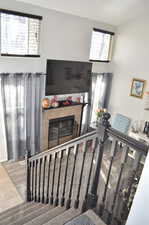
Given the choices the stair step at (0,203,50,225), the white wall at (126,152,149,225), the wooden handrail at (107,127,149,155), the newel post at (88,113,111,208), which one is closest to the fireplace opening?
the stair step at (0,203,50,225)

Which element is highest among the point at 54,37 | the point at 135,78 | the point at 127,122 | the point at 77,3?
the point at 77,3

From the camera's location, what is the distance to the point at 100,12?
3.98m

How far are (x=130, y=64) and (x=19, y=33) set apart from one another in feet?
9.22

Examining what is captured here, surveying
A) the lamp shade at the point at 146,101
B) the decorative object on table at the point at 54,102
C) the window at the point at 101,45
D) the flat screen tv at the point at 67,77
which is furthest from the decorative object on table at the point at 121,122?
the decorative object on table at the point at 54,102

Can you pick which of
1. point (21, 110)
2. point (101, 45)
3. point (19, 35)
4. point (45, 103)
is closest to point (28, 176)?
point (21, 110)

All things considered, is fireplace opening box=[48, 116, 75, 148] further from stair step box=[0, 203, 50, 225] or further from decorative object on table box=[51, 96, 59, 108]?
stair step box=[0, 203, 50, 225]

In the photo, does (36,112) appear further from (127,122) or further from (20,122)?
(127,122)

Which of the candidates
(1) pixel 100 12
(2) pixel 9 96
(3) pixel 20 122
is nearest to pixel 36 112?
(3) pixel 20 122

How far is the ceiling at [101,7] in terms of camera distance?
11.3 ft

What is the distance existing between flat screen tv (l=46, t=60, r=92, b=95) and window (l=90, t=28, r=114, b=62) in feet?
1.94

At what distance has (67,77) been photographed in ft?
13.9

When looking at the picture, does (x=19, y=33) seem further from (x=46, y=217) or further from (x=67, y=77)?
(x=46, y=217)

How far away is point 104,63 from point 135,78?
99 centimetres

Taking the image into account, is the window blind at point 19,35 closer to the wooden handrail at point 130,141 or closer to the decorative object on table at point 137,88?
the decorative object on table at point 137,88
